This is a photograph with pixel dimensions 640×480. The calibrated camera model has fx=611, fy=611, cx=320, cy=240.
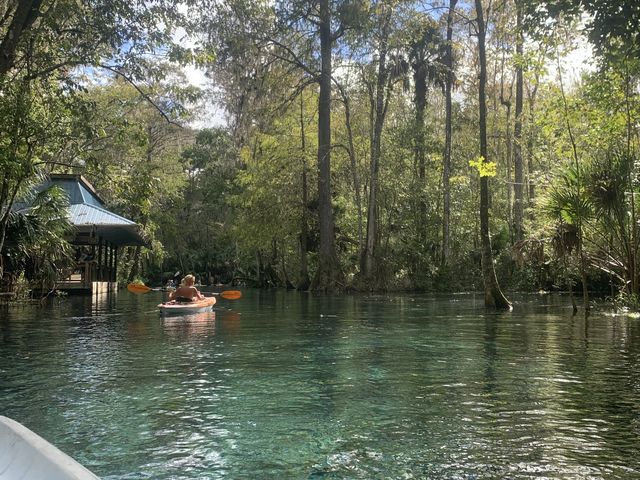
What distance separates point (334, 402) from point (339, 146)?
26.5 meters

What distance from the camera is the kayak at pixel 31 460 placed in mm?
2441

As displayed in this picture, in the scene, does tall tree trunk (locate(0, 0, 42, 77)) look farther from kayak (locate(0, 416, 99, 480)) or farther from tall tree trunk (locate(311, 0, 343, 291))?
tall tree trunk (locate(311, 0, 343, 291))

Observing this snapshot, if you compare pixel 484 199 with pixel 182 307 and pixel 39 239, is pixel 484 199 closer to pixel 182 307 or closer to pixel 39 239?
pixel 182 307

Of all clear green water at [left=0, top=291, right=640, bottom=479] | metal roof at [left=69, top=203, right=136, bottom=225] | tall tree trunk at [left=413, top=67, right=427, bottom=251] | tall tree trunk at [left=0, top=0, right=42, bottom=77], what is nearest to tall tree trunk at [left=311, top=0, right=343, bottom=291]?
tall tree trunk at [left=413, top=67, right=427, bottom=251]

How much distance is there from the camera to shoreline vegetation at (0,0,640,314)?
15.3m

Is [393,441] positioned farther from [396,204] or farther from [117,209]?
[117,209]

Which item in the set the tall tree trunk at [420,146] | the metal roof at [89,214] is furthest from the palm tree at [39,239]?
the tall tree trunk at [420,146]

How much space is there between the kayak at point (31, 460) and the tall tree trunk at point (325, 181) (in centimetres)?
2758

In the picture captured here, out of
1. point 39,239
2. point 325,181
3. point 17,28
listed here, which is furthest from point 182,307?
point 325,181

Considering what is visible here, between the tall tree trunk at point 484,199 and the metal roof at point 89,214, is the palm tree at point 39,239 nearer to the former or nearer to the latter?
the metal roof at point 89,214

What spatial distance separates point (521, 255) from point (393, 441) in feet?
46.0

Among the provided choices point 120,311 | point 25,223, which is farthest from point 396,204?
point 25,223

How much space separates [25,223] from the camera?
17734 mm

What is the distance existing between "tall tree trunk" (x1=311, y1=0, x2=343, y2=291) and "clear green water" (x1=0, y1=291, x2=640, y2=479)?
1793 centimetres
